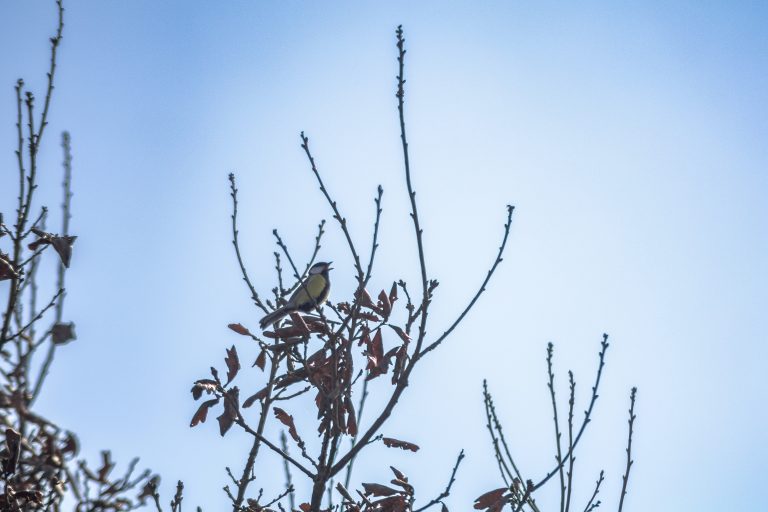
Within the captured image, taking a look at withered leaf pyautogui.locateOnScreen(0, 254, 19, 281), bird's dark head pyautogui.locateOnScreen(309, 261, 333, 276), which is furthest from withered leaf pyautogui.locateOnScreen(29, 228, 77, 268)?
bird's dark head pyautogui.locateOnScreen(309, 261, 333, 276)

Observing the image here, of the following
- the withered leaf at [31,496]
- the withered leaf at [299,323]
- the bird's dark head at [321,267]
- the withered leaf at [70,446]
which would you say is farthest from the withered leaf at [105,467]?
the bird's dark head at [321,267]

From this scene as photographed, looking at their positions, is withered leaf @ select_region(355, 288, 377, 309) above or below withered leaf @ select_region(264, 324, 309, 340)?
above

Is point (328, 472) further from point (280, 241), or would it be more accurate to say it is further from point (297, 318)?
point (280, 241)

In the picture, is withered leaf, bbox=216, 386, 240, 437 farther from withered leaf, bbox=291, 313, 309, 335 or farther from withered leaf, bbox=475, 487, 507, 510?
withered leaf, bbox=475, 487, 507, 510

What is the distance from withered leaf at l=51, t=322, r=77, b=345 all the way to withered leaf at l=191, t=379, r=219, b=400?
43.3 inches

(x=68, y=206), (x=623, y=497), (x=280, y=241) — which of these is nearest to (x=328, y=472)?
(x=280, y=241)

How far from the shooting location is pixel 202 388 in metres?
3.48

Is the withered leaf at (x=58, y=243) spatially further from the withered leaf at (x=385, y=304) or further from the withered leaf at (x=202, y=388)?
the withered leaf at (x=385, y=304)

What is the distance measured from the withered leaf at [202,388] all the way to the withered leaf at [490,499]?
4.52ft

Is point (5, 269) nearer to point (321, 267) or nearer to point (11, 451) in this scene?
point (11, 451)

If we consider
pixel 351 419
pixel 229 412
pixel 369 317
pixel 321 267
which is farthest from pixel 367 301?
pixel 321 267

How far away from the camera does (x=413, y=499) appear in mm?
3477

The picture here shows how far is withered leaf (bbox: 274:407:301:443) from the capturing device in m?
3.82

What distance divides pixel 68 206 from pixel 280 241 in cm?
134
